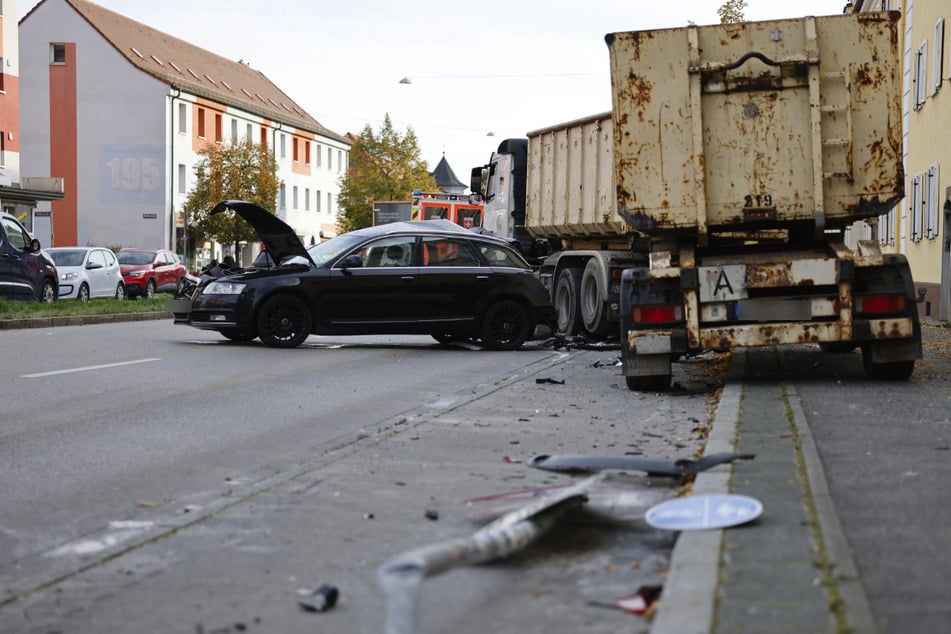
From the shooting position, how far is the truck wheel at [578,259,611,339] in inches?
722

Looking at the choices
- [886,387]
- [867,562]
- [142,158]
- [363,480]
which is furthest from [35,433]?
[142,158]

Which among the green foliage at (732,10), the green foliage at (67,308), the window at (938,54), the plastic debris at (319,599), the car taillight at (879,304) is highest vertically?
the green foliage at (732,10)

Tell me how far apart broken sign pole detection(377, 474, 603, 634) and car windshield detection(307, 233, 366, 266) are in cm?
1148

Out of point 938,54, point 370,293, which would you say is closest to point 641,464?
point 370,293

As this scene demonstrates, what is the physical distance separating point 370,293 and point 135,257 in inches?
974

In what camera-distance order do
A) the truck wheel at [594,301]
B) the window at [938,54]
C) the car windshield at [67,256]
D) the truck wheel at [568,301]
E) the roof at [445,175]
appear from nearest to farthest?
the truck wheel at [594,301] → the truck wheel at [568,301] → the window at [938,54] → the car windshield at [67,256] → the roof at [445,175]

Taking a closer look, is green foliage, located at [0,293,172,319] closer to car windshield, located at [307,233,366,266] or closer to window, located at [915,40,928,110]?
car windshield, located at [307,233,366,266]

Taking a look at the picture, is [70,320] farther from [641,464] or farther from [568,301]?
[641,464]

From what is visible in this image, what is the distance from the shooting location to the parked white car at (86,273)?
33.0m

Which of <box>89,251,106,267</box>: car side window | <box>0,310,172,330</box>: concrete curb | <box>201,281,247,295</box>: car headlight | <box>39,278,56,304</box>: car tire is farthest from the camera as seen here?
<box>89,251,106,267</box>: car side window

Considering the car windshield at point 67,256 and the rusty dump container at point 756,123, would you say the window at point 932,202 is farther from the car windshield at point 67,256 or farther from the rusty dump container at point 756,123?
the car windshield at point 67,256

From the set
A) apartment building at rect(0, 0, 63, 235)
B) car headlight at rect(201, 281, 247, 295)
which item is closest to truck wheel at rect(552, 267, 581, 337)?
car headlight at rect(201, 281, 247, 295)

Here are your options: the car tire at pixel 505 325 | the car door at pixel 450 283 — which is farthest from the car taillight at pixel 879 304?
the car door at pixel 450 283

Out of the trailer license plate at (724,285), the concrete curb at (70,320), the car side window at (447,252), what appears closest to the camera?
the trailer license plate at (724,285)
